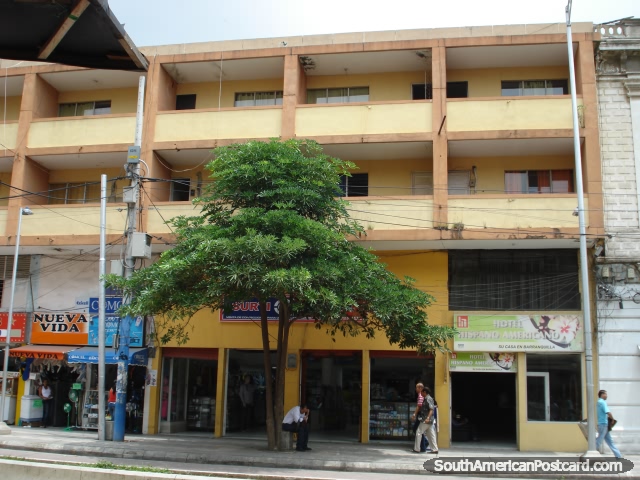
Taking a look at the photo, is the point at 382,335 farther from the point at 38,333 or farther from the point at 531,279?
the point at 38,333

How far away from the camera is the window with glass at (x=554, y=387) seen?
17641 mm

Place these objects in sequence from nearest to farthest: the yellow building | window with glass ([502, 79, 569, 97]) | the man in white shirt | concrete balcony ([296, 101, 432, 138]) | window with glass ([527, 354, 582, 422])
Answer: the man in white shirt < window with glass ([527, 354, 582, 422]) < the yellow building < concrete balcony ([296, 101, 432, 138]) < window with glass ([502, 79, 569, 97])

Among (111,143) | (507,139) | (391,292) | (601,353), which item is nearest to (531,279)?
(601,353)

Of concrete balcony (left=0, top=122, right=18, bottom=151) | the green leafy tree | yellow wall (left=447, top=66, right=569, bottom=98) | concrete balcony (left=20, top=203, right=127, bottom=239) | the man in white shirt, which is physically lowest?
the man in white shirt

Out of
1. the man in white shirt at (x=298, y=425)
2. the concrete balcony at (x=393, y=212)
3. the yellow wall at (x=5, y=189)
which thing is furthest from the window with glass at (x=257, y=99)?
the man in white shirt at (x=298, y=425)

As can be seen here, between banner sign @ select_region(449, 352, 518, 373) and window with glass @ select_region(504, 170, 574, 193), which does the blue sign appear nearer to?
banner sign @ select_region(449, 352, 518, 373)

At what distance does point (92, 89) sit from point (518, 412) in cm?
1745

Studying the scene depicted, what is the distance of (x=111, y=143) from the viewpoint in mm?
20297

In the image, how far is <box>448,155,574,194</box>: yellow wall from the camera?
1928cm

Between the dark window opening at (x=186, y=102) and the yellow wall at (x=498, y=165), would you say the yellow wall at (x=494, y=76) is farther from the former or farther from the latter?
the dark window opening at (x=186, y=102)

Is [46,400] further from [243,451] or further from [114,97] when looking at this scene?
[114,97]

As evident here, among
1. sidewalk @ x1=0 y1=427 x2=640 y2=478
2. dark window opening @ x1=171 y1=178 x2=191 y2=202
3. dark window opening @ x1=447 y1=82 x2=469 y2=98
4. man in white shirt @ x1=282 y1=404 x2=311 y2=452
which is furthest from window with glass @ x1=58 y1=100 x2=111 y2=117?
man in white shirt @ x1=282 y1=404 x2=311 y2=452

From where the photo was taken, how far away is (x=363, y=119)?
1905 centimetres

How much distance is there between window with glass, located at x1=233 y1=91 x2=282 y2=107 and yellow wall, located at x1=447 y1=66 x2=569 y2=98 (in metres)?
5.63
